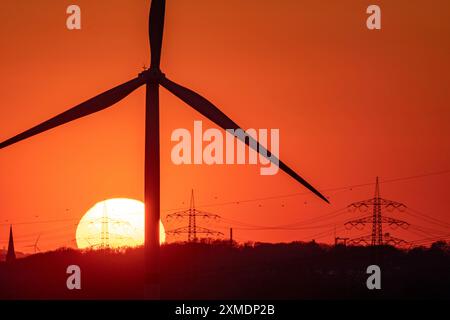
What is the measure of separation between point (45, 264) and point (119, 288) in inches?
869

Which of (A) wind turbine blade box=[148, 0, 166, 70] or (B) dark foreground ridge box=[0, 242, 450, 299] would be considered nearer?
(A) wind turbine blade box=[148, 0, 166, 70]

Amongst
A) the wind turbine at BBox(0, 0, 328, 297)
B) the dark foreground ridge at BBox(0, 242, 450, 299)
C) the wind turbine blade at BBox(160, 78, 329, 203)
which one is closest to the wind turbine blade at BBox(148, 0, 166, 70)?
the wind turbine at BBox(0, 0, 328, 297)

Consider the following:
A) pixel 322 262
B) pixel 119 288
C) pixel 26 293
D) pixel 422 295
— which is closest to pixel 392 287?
pixel 422 295

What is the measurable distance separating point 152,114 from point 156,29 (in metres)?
4.48

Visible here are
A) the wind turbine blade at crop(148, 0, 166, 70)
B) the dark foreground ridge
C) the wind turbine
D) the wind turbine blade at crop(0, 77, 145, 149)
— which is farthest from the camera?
the dark foreground ridge

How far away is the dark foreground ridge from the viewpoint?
132m

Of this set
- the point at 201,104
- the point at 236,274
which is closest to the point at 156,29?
the point at 201,104

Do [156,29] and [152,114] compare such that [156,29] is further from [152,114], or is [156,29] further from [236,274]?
[236,274]

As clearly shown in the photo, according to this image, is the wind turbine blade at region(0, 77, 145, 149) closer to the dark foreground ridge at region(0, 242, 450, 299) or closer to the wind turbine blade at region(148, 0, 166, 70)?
the wind turbine blade at region(148, 0, 166, 70)

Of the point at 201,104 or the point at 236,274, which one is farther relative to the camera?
the point at 236,274

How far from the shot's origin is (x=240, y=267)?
5669 inches

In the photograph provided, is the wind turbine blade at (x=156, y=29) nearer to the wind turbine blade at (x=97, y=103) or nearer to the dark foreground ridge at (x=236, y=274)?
the wind turbine blade at (x=97, y=103)

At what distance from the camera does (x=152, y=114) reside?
54719 millimetres

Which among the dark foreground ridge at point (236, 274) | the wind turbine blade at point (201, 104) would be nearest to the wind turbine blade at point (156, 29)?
the wind turbine blade at point (201, 104)
